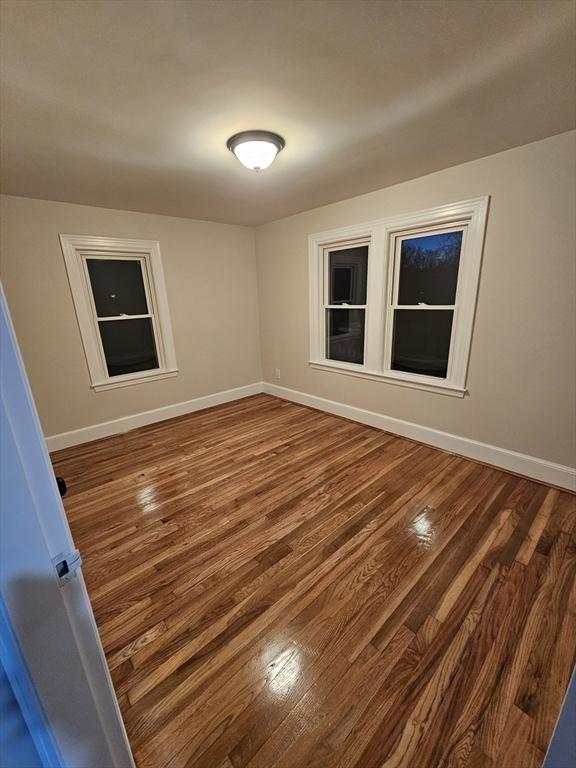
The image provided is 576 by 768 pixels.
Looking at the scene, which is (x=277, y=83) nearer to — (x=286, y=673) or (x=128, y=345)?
(x=286, y=673)

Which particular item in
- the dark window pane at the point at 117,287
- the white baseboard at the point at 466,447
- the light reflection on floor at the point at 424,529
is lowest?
the light reflection on floor at the point at 424,529

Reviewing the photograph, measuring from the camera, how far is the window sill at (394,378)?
2793 millimetres

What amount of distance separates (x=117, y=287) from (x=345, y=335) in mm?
2687

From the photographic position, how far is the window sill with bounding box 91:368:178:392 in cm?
339

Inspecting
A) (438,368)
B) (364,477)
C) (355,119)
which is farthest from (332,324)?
(355,119)

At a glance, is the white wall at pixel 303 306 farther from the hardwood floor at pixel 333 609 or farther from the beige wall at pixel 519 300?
the hardwood floor at pixel 333 609

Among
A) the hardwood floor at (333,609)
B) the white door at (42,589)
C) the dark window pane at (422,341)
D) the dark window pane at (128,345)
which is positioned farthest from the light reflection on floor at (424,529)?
the dark window pane at (128,345)

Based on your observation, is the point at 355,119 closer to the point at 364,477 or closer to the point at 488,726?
the point at 364,477

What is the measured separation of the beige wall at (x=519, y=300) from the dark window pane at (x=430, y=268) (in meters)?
0.28

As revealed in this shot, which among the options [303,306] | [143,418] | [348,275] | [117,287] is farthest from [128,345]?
[348,275]

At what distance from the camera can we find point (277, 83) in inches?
56.7

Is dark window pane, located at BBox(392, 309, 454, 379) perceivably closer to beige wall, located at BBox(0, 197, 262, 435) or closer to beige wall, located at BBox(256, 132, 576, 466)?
beige wall, located at BBox(256, 132, 576, 466)

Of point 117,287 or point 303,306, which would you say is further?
point 303,306

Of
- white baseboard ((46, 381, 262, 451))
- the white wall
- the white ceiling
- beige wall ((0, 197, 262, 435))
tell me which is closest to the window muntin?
the white wall
